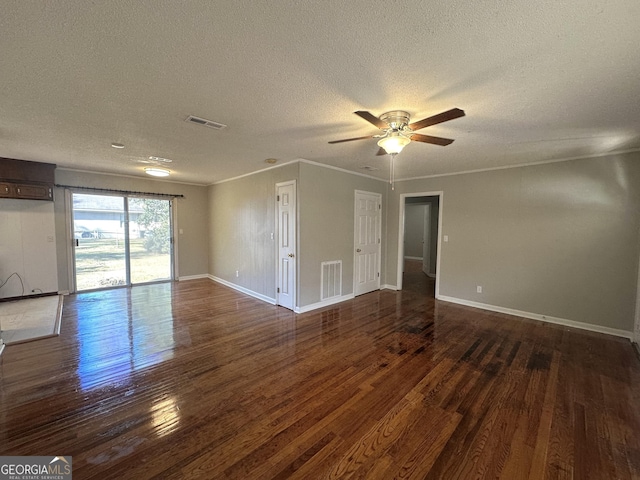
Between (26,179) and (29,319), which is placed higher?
(26,179)

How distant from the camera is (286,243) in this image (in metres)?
4.54

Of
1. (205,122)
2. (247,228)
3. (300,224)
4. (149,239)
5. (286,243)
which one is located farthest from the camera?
(149,239)

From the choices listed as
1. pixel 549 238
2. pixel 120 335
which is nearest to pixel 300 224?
pixel 120 335

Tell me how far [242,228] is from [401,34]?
15.9 feet

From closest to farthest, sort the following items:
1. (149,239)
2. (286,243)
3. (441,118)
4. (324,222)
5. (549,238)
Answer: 1. (441,118)
2. (549,238)
3. (286,243)
4. (324,222)
5. (149,239)

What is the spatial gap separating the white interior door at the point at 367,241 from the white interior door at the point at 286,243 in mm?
1479

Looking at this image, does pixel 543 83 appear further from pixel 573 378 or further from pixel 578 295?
pixel 578 295

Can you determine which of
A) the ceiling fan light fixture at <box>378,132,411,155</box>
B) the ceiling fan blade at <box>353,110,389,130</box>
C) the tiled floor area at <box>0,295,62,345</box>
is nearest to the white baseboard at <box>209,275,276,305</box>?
the tiled floor area at <box>0,295,62,345</box>

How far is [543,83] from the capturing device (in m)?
1.88

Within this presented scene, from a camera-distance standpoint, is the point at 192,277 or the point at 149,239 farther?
the point at 192,277

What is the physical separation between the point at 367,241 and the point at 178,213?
4.74 meters

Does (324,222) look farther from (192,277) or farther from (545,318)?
(192,277)

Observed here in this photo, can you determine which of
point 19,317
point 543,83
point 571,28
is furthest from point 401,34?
point 19,317

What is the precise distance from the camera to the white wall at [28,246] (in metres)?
4.70
